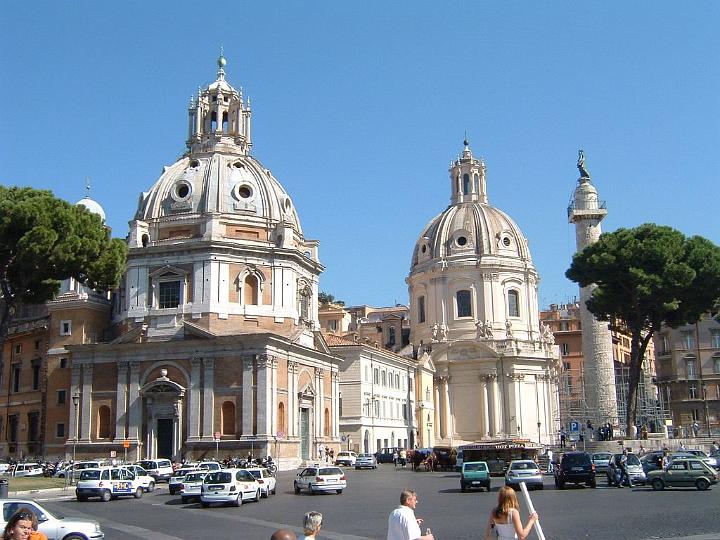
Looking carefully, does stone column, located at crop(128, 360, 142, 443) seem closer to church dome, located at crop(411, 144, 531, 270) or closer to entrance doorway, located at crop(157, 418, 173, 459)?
entrance doorway, located at crop(157, 418, 173, 459)

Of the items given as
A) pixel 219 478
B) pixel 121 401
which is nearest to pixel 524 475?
pixel 219 478

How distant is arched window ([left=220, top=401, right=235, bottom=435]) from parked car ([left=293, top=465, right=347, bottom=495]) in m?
18.9

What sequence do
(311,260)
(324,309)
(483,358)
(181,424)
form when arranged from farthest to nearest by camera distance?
(324,309), (483,358), (311,260), (181,424)

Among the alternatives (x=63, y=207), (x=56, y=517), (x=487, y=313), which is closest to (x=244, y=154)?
(x=63, y=207)

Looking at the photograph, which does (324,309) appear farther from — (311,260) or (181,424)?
(181,424)

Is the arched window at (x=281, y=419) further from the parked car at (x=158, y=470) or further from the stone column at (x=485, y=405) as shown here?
the stone column at (x=485, y=405)

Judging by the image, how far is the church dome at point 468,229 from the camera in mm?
87062

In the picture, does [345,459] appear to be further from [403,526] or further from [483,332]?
→ [403,526]

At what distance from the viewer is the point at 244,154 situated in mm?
62906

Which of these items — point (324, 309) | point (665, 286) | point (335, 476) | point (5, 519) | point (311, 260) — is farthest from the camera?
point (324, 309)

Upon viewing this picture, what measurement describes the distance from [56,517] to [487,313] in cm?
7066

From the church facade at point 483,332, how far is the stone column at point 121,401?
3544 cm

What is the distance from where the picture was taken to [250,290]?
56.3 m

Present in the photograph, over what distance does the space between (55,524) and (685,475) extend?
21.9 metres
